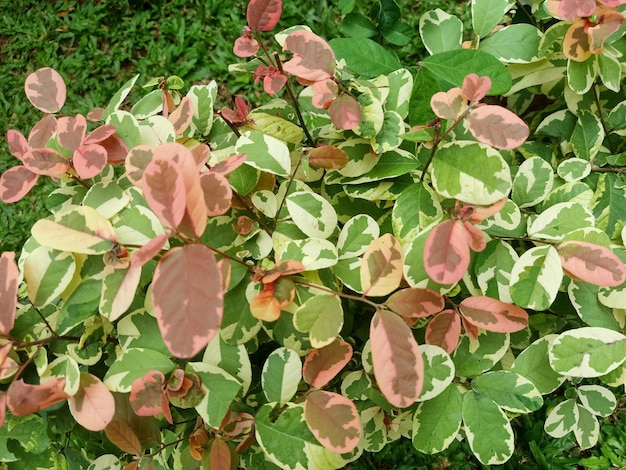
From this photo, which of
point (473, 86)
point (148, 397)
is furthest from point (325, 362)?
point (473, 86)

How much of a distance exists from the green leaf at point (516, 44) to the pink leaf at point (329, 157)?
0.44 metres

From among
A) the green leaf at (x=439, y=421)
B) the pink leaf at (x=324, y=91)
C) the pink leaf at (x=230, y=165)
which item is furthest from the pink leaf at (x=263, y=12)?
the green leaf at (x=439, y=421)

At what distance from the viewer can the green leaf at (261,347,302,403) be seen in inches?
35.1

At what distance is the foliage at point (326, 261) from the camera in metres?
0.80

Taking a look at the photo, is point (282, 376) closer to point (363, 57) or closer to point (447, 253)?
point (447, 253)

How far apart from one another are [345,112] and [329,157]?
9 cm

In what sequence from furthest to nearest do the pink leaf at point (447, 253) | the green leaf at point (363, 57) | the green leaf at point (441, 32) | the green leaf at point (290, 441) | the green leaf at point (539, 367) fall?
the green leaf at point (441, 32) → the green leaf at point (363, 57) → the green leaf at point (539, 367) → the green leaf at point (290, 441) → the pink leaf at point (447, 253)

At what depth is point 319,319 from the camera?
0.82m

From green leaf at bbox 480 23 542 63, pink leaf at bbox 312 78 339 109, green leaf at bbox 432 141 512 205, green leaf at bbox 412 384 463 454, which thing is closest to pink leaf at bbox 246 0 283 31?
pink leaf at bbox 312 78 339 109

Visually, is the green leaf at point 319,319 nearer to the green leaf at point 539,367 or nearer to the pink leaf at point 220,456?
the pink leaf at point 220,456

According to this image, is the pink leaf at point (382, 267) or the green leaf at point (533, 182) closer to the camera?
the pink leaf at point (382, 267)

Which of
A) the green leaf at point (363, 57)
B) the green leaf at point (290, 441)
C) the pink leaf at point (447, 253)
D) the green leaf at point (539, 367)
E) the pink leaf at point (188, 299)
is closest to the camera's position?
the pink leaf at point (188, 299)

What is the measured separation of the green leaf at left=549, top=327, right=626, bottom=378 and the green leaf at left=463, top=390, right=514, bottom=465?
13 cm

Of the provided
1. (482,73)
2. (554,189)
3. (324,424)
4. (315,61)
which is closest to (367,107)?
(315,61)
